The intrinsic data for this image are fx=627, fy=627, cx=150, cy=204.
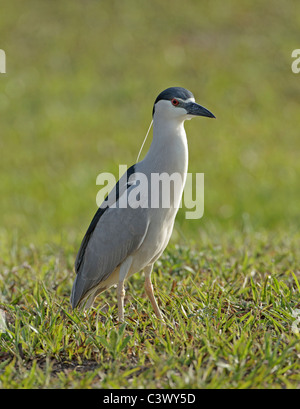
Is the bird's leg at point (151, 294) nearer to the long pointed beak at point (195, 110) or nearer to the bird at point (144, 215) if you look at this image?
the bird at point (144, 215)

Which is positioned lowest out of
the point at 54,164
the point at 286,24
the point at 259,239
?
the point at 259,239

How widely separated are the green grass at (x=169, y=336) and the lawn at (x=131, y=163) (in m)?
0.01

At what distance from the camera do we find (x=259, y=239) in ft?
18.7

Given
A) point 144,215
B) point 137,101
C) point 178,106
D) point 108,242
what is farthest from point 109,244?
point 137,101

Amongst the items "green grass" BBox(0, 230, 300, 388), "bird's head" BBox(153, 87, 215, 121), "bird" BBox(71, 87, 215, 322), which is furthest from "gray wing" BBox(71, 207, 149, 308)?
"bird's head" BBox(153, 87, 215, 121)

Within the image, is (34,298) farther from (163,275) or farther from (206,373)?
(206,373)

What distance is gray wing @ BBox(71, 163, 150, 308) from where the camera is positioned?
3764mm

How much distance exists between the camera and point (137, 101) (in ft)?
40.1

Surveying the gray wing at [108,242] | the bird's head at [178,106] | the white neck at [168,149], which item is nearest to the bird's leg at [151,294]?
the gray wing at [108,242]

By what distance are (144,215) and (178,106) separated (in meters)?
0.69
